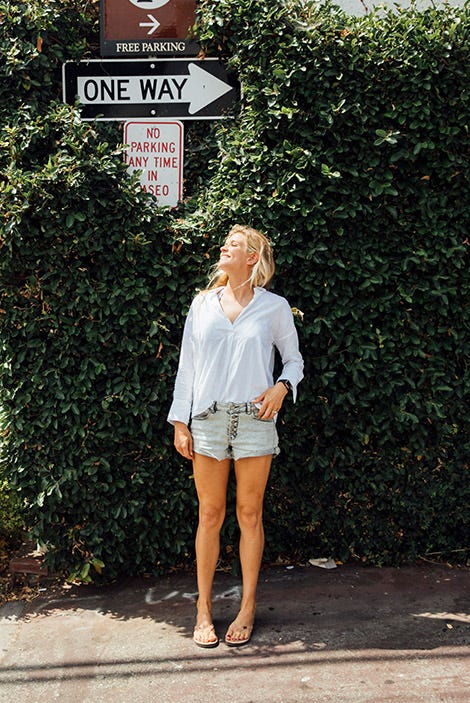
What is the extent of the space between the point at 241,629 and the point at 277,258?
198 cm

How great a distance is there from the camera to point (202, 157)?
4.95m

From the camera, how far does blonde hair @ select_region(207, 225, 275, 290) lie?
422 cm

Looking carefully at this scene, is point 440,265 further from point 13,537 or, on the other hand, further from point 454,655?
point 13,537

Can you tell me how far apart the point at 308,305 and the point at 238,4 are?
1716mm

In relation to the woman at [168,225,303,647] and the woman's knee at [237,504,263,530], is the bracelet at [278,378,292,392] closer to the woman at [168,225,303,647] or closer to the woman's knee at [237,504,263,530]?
the woman at [168,225,303,647]

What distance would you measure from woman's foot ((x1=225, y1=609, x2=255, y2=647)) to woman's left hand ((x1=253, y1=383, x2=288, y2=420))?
104 cm

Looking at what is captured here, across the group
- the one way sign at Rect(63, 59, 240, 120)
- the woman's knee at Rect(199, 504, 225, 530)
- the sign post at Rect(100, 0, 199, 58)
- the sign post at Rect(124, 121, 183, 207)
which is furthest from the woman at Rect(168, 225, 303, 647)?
the sign post at Rect(100, 0, 199, 58)

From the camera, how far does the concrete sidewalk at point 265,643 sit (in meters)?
3.80

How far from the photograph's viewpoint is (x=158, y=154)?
4.89 meters

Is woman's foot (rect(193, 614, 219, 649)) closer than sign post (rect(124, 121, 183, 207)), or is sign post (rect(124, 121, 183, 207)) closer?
woman's foot (rect(193, 614, 219, 649))

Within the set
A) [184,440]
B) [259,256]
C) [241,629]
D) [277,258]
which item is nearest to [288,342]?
[259,256]

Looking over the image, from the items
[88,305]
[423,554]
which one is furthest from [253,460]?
[423,554]

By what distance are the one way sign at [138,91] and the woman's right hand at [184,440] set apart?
1.91 metres

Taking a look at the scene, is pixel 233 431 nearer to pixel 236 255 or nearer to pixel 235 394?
pixel 235 394
